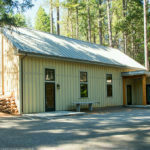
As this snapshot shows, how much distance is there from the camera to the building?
1186 cm

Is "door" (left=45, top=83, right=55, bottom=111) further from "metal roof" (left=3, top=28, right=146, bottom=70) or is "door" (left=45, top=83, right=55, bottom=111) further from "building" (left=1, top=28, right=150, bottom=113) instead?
"metal roof" (left=3, top=28, right=146, bottom=70)

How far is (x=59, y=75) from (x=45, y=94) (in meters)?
1.62

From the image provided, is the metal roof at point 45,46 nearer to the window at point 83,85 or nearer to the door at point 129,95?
the window at point 83,85

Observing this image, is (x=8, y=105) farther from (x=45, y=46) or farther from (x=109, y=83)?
(x=109, y=83)

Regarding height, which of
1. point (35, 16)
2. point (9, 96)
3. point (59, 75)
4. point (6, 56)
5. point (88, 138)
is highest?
point (35, 16)

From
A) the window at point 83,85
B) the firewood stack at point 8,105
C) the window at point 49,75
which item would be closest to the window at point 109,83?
the window at point 83,85

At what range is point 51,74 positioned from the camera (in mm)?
13297

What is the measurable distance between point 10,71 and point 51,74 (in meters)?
2.40

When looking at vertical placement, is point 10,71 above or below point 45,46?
below

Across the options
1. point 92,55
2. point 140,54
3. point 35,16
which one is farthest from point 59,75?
point 35,16

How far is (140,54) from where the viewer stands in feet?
121

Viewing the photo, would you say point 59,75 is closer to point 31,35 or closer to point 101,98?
point 31,35

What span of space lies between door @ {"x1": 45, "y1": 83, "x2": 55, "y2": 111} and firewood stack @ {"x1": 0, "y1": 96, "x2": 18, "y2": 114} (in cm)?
191

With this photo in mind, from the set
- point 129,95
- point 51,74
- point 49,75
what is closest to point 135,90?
point 129,95
